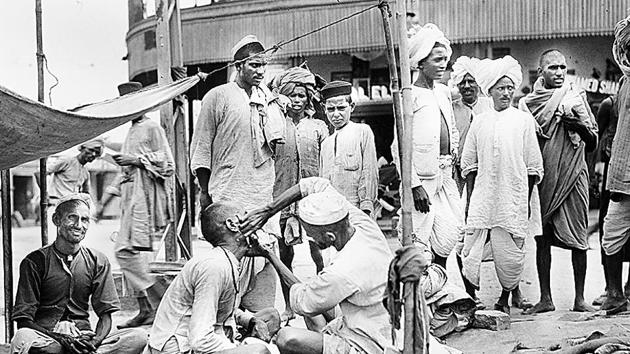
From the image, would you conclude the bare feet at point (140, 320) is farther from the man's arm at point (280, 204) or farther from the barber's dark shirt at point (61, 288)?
the man's arm at point (280, 204)

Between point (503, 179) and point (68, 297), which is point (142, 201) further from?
point (503, 179)

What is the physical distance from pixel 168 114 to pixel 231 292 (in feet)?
10.8

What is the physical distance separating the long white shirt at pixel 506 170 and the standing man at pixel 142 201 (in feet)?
7.73

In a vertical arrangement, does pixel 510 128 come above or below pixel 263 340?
above

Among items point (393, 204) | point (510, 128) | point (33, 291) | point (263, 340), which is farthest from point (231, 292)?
point (393, 204)

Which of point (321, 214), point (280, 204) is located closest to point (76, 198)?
point (280, 204)

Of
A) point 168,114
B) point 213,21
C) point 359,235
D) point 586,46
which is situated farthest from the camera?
point 213,21

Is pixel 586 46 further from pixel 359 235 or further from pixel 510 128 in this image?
pixel 359 235

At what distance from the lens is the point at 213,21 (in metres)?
16.5

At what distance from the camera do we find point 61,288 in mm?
4988

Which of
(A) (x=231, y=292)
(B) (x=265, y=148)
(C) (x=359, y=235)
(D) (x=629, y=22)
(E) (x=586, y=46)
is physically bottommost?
(A) (x=231, y=292)

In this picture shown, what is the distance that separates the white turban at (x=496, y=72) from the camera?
6262 millimetres

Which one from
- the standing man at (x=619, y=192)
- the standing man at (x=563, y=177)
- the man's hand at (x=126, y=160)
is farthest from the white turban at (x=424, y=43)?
the man's hand at (x=126, y=160)

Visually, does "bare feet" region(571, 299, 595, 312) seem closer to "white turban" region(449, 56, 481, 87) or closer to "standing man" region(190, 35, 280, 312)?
"white turban" region(449, 56, 481, 87)
